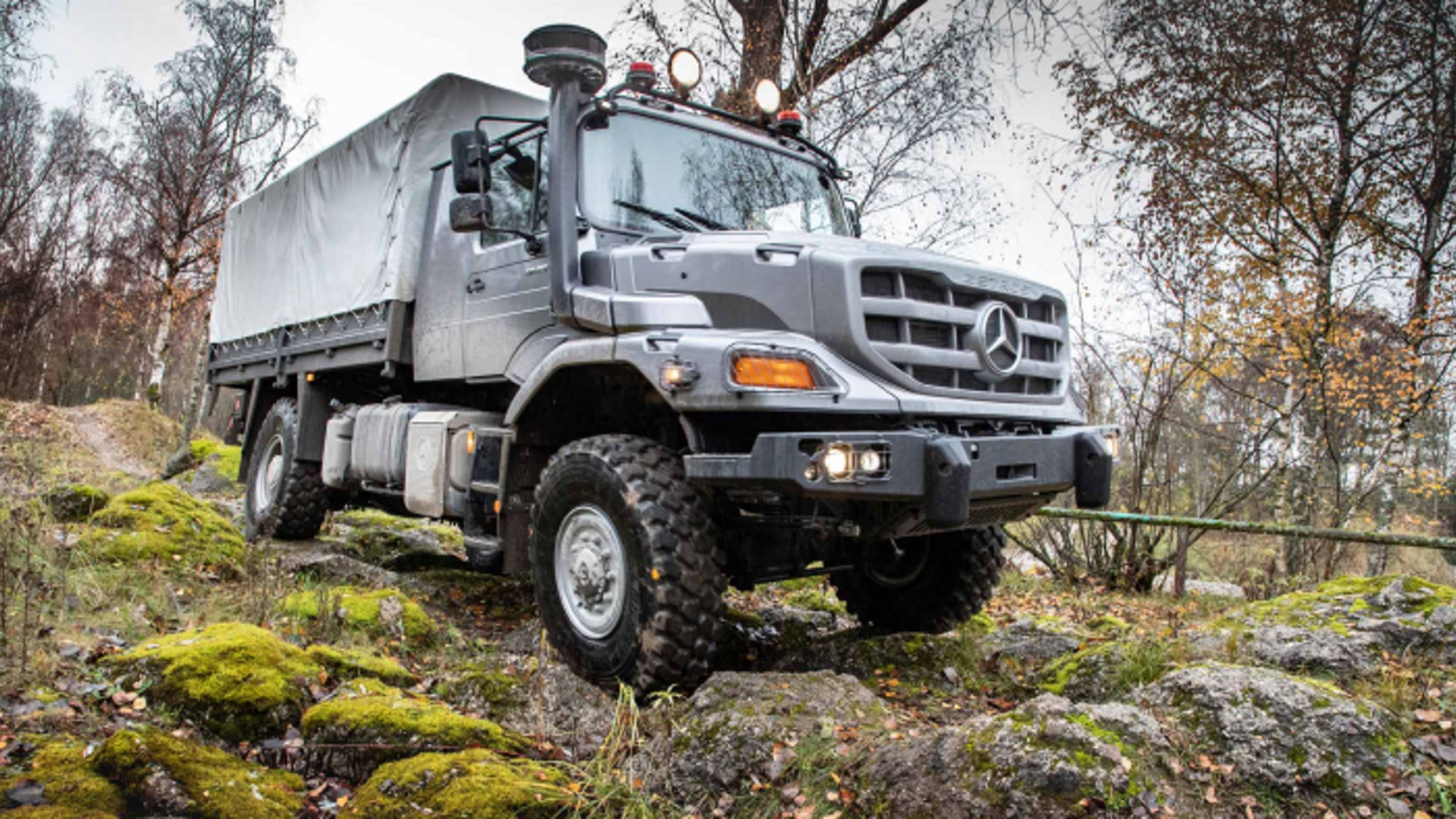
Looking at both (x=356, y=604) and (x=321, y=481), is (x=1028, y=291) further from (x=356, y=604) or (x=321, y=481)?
(x=321, y=481)

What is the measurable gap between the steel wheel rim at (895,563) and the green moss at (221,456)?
976cm

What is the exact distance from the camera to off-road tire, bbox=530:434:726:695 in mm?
3732

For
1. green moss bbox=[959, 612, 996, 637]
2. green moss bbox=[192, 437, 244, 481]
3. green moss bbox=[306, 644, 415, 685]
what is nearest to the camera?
green moss bbox=[306, 644, 415, 685]

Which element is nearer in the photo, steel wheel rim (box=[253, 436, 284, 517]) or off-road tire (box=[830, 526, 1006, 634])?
off-road tire (box=[830, 526, 1006, 634])

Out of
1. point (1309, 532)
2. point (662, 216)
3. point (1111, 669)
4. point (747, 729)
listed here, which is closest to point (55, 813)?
point (747, 729)

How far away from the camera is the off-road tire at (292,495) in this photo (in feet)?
25.4

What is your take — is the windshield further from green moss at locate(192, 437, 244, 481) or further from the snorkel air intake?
green moss at locate(192, 437, 244, 481)

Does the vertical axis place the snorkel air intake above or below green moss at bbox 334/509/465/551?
above

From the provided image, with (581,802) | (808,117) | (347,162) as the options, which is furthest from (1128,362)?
(581,802)

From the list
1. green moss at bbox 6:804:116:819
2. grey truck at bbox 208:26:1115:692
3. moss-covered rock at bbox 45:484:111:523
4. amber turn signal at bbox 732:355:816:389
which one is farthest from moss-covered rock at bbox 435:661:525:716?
moss-covered rock at bbox 45:484:111:523

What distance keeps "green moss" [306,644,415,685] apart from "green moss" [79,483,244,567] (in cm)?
229

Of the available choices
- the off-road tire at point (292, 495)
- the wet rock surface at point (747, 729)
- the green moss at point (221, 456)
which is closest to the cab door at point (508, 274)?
the wet rock surface at point (747, 729)

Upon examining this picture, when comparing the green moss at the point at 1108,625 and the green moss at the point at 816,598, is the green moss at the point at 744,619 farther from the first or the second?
the green moss at the point at 1108,625

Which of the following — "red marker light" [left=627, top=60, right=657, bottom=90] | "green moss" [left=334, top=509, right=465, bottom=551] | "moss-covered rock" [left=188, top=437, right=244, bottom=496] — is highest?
"red marker light" [left=627, top=60, right=657, bottom=90]
